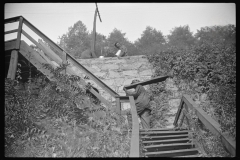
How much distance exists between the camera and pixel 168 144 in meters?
3.66

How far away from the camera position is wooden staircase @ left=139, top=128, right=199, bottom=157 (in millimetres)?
3348

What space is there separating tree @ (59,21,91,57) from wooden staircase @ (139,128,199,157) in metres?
25.6

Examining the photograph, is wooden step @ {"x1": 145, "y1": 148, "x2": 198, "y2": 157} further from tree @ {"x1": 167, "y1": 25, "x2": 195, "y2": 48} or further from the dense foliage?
tree @ {"x1": 167, "y1": 25, "x2": 195, "y2": 48}

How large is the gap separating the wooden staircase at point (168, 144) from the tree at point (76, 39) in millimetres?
25612

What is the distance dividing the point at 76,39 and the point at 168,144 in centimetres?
2956

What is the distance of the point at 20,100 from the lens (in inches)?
144

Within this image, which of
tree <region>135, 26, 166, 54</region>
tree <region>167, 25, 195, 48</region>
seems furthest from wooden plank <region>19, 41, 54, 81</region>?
tree <region>167, 25, 195, 48</region>

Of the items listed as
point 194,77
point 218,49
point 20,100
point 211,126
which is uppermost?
point 218,49

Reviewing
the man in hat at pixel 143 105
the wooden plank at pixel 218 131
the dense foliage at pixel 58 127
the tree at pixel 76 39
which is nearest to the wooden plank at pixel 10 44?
the dense foliage at pixel 58 127

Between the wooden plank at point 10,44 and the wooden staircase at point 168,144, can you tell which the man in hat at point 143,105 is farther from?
the wooden plank at point 10,44

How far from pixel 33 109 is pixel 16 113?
0.32 metres
